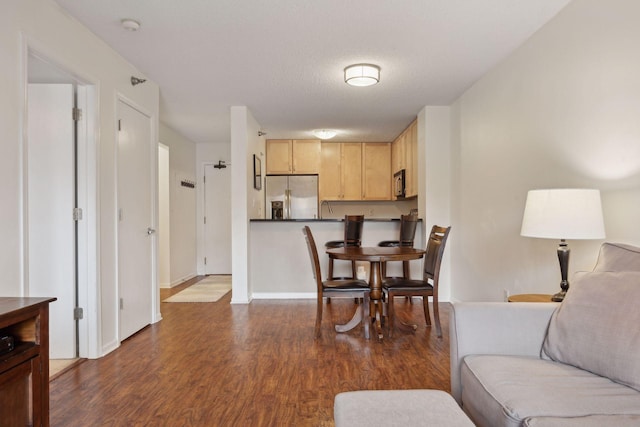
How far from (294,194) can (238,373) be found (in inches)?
161

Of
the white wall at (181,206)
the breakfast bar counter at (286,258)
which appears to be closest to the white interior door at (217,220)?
the white wall at (181,206)

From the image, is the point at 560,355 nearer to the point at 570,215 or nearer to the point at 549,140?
the point at 570,215

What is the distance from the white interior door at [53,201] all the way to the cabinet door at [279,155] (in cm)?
384

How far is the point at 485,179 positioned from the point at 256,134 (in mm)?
3064

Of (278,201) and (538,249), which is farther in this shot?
(278,201)

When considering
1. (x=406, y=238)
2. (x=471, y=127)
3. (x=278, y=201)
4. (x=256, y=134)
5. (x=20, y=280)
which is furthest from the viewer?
(x=278, y=201)

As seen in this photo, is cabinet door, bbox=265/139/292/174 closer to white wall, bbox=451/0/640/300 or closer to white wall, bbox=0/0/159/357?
white wall, bbox=0/0/159/357

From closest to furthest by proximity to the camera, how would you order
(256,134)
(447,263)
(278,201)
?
(447,263) → (256,134) → (278,201)

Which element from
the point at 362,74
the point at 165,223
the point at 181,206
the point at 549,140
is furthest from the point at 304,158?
the point at 549,140

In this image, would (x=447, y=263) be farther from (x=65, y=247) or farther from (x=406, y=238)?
(x=65, y=247)

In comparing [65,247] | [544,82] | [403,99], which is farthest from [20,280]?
[403,99]

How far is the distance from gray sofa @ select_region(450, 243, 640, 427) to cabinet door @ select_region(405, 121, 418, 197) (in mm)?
3543

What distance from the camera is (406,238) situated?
4.27 meters

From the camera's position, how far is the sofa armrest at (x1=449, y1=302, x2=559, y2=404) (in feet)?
5.33
